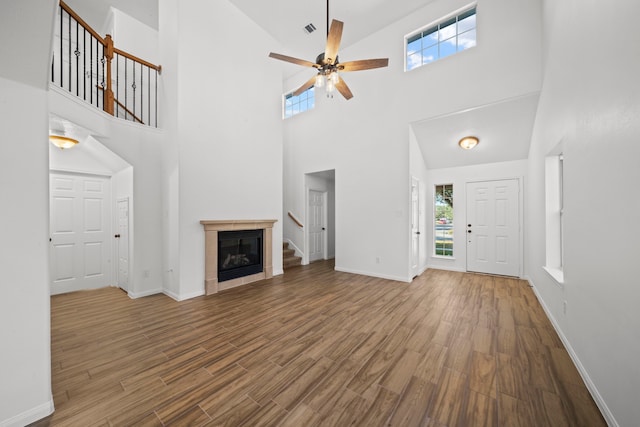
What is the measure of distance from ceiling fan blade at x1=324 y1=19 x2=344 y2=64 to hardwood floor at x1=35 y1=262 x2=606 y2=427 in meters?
3.23

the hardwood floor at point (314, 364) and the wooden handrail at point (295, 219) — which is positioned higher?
the wooden handrail at point (295, 219)

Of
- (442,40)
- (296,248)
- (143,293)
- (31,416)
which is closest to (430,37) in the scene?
(442,40)

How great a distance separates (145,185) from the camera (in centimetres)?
390

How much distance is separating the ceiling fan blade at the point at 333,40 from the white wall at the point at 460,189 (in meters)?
3.81

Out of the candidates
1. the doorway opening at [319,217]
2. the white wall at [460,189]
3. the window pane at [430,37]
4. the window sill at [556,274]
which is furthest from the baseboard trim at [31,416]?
the window pane at [430,37]

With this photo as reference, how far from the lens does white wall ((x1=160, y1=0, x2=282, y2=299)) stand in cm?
368

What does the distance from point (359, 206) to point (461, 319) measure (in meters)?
2.87

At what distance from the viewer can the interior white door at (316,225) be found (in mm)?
6520

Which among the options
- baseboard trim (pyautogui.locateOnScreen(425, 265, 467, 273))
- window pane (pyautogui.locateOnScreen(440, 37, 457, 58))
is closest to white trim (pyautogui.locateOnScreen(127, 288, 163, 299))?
baseboard trim (pyautogui.locateOnScreen(425, 265, 467, 273))

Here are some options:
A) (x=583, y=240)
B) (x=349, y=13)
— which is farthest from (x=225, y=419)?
(x=349, y=13)

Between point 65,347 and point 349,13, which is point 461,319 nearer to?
point 65,347

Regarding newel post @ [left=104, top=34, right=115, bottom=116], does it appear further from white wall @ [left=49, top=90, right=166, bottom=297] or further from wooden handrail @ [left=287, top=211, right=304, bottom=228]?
wooden handrail @ [left=287, top=211, right=304, bottom=228]

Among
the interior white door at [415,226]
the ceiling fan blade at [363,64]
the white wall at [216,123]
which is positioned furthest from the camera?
the interior white door at [415,226]

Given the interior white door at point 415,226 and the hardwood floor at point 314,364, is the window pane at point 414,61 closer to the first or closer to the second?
the interior white door at point 415,226
